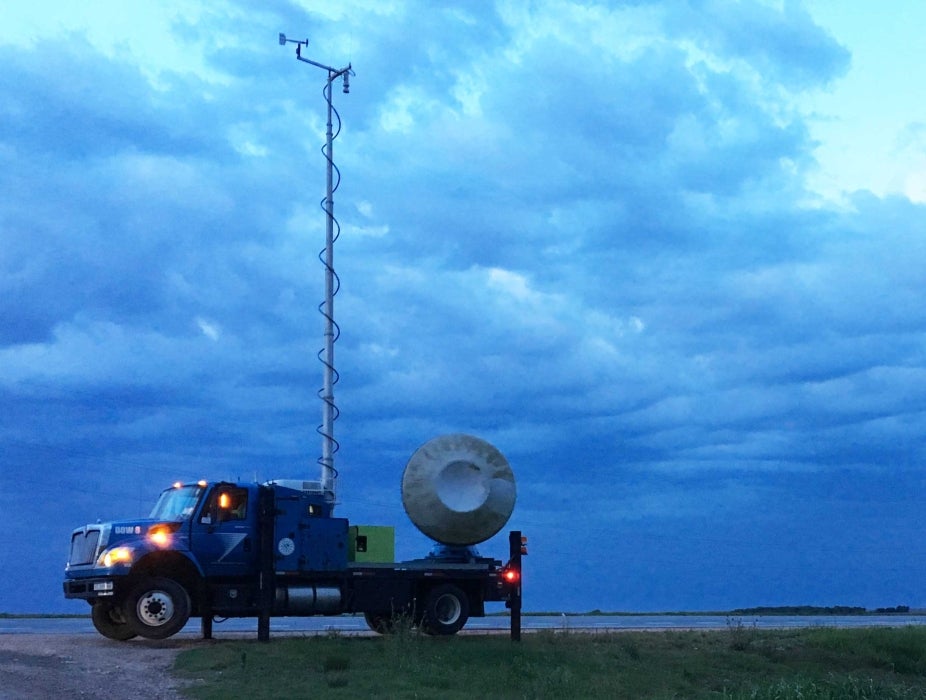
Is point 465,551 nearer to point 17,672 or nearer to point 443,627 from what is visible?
point 443,627

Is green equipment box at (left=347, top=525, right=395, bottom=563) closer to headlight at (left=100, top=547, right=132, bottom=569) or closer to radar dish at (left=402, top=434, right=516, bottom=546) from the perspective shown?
radar dish at (left=402, top=434, right=516, bottom=546)

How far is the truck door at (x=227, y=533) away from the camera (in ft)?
84.3

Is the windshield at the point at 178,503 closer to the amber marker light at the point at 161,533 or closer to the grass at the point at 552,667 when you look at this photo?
the amber marker light at the point at 161,533

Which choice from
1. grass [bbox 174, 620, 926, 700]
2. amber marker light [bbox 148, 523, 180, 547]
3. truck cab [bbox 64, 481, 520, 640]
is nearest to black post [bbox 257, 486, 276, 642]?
truck cab [bbox 64, 481, 520, 640]

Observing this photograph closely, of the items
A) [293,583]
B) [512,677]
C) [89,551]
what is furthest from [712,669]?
[89,551]

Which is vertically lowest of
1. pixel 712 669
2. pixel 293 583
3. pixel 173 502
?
pixel 712 669

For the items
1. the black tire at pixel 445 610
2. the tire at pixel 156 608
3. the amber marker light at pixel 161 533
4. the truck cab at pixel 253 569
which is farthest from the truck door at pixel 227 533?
the black tire at pixel 445 610

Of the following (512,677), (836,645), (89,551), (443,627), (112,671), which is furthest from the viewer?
(836,645)

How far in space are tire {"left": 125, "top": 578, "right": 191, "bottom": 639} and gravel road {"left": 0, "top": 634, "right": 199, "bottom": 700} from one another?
0.91 feet

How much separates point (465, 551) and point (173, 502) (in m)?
7.30

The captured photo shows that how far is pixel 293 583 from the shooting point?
1055 inches

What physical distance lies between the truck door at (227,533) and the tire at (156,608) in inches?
41.4

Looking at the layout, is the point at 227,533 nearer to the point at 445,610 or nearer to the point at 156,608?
the point at 156,608

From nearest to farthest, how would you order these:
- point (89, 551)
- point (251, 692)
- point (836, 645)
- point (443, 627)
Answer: point (251, 692), point (89, 551), point (443, 627), point (836, 645)
